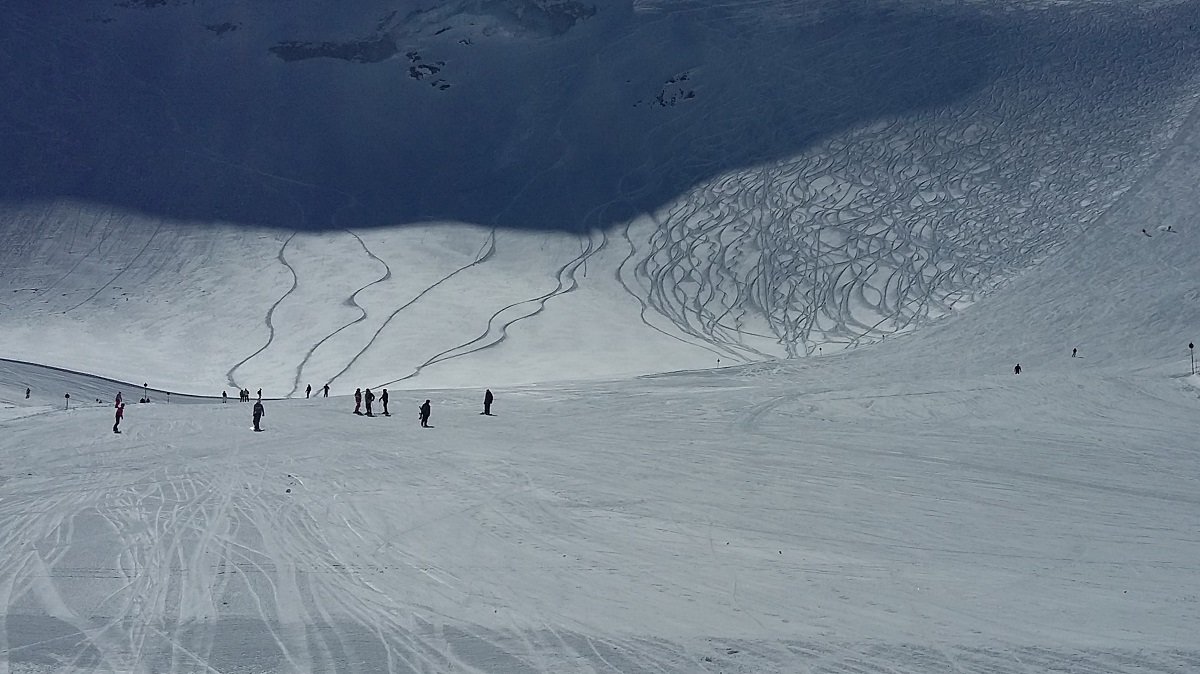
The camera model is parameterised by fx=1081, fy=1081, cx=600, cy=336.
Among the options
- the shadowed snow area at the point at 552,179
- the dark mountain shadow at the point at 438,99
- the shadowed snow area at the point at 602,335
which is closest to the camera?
the shadowed snow area at the point at 602,335

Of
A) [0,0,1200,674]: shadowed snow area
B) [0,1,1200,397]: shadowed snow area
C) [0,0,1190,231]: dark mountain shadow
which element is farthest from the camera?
[0,0,1190,231]: dark mountain shadow

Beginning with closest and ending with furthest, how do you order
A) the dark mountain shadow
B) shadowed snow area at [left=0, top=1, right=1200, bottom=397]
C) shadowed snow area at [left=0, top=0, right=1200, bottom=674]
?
shadowed snow area at [left=0, top=0, right=1200, bottom=674] < shadowed snow area at [left=0, top=1, right=1200, bottom=397] < the dark mountain shadow

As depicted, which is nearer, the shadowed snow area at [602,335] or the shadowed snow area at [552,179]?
the shadowed snow area at [602,335]

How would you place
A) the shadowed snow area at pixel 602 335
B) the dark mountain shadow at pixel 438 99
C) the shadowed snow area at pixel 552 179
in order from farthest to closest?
Result: the dark mountain shadow at pixel 438 99
the shadowed snow area at pixel 552 179
the shadowed snow area at pixel 602 335

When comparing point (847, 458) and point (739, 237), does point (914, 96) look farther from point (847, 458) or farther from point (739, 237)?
point (847, 458)

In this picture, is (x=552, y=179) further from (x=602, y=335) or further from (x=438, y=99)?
(x=602, y=335)

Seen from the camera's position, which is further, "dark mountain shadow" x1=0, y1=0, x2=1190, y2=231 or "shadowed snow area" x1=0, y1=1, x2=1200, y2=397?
"dark mountain shadow" x1=0, y1=0, x2=1190, y2=231
